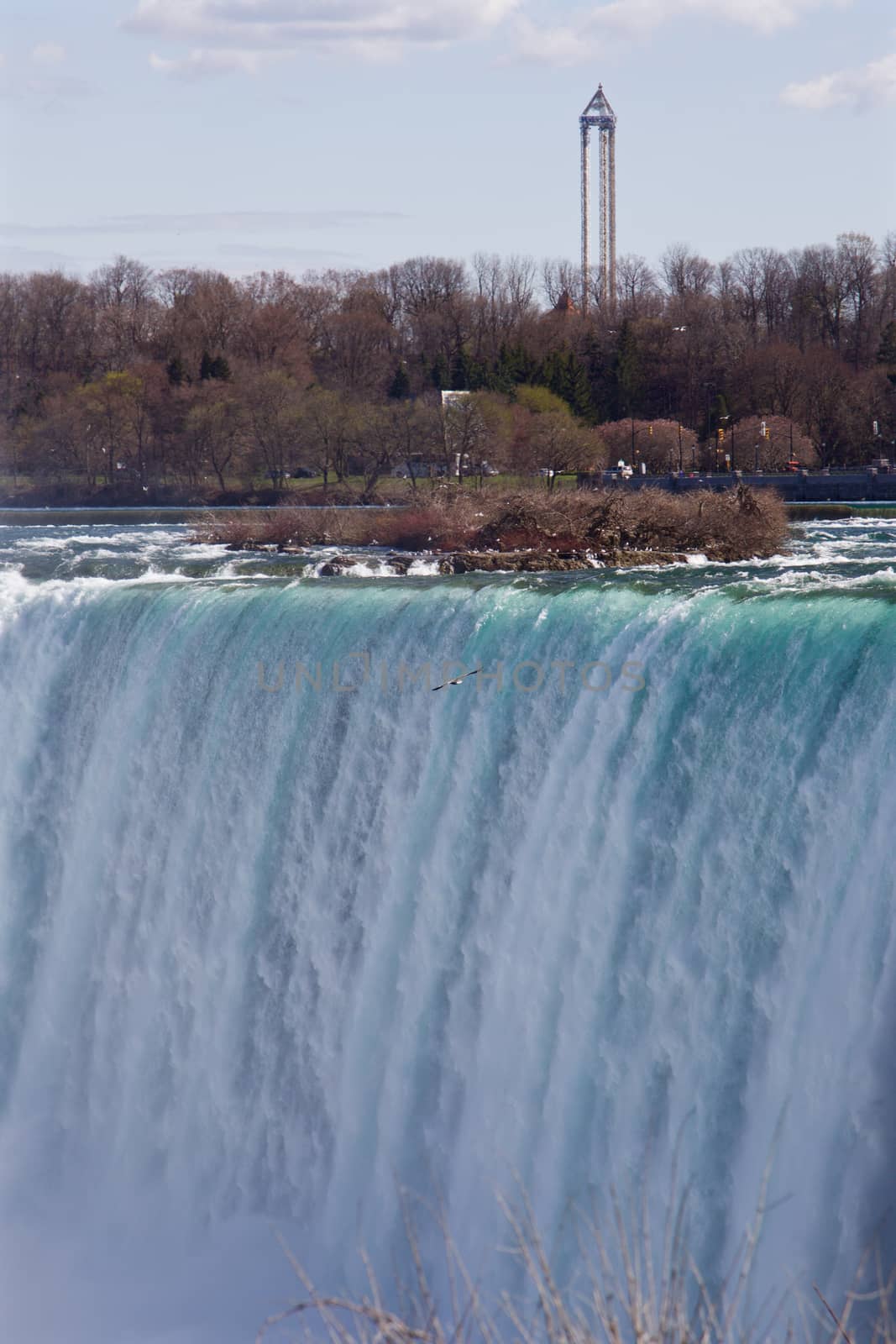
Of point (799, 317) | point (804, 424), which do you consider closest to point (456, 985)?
point (804, 424)

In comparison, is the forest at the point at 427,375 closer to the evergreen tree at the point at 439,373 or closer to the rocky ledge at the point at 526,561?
the evergreen tree at the point at 439,373

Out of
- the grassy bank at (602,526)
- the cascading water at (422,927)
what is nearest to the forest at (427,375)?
the grassy bank at (602,526)

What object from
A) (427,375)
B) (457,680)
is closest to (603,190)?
(427,375)

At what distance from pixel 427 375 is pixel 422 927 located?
59074 millimetres

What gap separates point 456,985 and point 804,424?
1907 inches

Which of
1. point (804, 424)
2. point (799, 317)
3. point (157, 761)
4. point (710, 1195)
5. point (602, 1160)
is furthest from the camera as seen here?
point (799, 317)

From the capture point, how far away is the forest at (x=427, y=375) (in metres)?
53.4

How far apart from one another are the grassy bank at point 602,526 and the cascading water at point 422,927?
923cm

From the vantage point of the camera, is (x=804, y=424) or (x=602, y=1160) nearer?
(x=602, y=1160)

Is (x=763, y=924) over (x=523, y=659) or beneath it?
beneath

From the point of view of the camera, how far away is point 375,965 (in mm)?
12375

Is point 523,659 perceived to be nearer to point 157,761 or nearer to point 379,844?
point 379,844

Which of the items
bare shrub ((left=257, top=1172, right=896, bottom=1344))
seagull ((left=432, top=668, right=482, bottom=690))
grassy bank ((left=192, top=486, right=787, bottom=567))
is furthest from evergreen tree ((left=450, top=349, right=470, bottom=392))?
bare shrub ((left=257, top=1172, right=896, bottom=1344))

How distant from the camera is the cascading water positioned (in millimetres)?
9672
